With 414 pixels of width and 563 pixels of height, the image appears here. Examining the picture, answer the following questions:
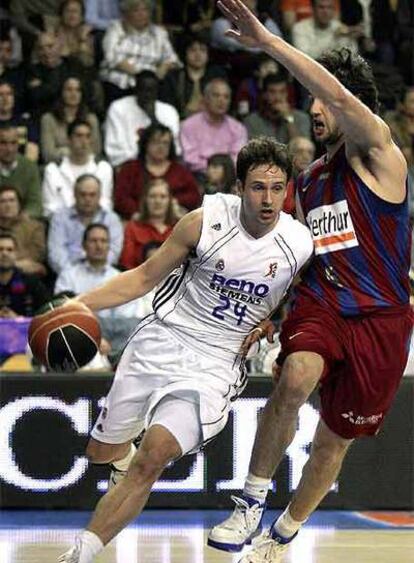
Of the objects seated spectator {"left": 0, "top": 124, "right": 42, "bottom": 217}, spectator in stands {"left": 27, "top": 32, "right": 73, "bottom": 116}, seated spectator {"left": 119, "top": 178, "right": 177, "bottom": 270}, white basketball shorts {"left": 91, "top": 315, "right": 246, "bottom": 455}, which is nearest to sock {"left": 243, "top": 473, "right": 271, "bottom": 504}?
white basketball shorts {"left": 91, "top": 315, "right": 246, "bottom": 455}

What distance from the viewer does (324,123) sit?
6395 mm

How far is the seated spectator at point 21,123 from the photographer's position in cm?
1156

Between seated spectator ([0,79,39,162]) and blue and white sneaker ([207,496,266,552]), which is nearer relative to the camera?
blue and white sneaker ([207,496,266,552])

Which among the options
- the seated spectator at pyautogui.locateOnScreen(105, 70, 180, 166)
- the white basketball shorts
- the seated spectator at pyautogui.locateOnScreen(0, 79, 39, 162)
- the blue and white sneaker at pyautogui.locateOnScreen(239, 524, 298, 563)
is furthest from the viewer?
the seated spectator at pyautogui.locateOnScreen(105, 70, 180, 166)

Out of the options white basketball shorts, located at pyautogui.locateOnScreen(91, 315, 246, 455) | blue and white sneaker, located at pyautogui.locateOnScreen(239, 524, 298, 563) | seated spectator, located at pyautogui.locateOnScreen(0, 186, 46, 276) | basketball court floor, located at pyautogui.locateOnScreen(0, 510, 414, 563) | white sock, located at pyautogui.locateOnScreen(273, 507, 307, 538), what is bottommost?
basketball court floor, located at pyautogui.locateOnScreen(0, 510, 414, 563)

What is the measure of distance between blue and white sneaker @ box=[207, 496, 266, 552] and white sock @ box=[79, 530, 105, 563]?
2.00 feet

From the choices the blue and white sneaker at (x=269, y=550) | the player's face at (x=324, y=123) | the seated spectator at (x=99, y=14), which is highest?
the seated spectator at (x=99, y=14)

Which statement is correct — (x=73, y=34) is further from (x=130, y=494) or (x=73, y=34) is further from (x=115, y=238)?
(x=130, y=494)

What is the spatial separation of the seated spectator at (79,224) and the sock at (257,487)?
4283 millimetres

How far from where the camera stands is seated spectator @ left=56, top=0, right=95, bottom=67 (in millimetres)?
12305

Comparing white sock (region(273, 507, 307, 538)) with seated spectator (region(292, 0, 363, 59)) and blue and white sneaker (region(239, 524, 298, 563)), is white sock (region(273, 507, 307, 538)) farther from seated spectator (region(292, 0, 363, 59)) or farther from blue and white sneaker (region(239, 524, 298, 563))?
seated spectator (region(292, 0, 363, 59))

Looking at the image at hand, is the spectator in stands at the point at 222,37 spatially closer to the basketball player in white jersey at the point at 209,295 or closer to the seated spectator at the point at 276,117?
the seated spectator at the point at 276,117

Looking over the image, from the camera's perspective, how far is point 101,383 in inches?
336

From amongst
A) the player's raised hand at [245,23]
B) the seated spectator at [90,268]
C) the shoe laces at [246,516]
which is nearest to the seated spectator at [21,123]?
the seated spectator at [90,268]
